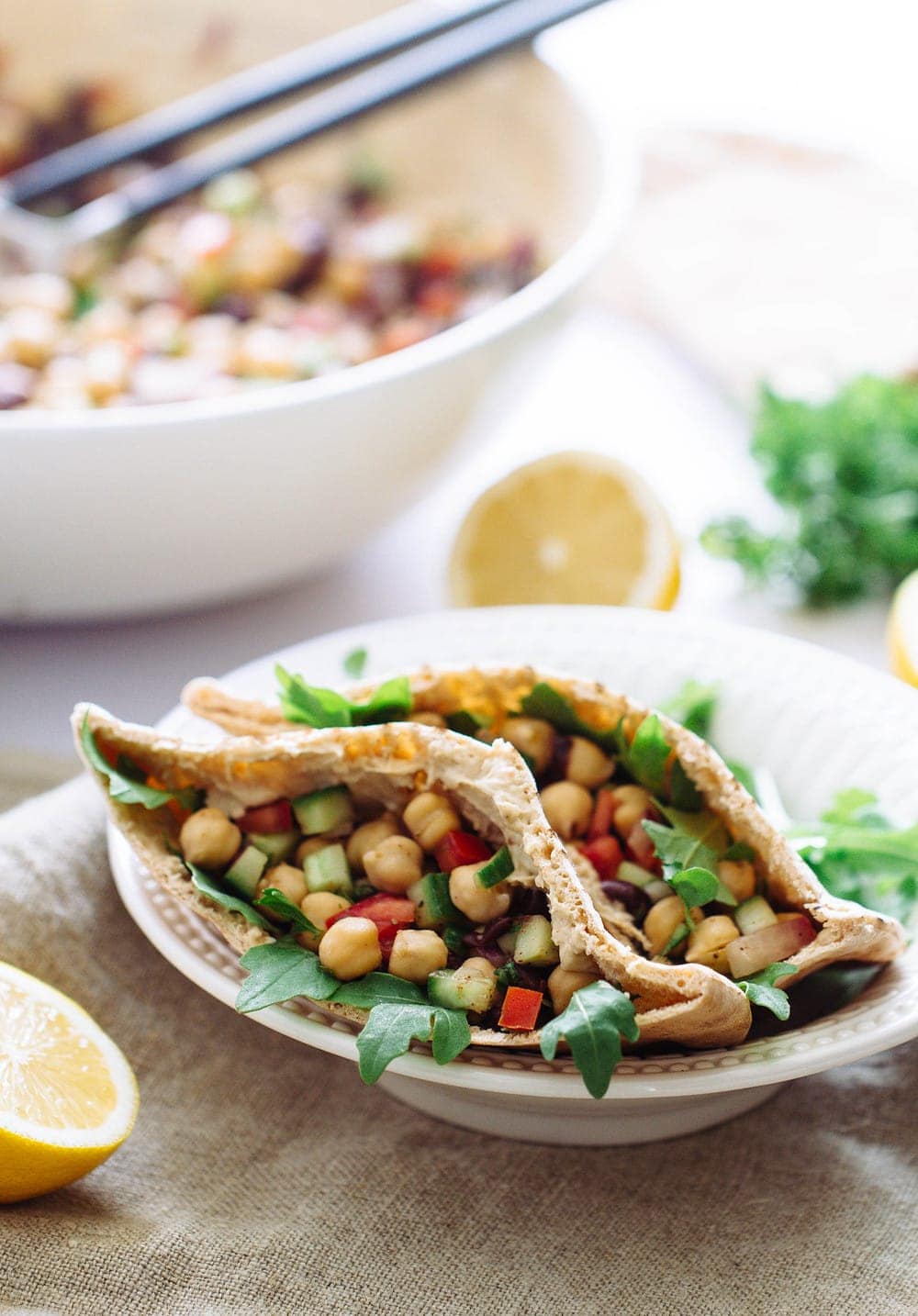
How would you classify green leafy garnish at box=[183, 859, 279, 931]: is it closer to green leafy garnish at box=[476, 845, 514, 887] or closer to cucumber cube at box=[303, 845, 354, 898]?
cucumber cube at box=[303, 845, 354, 898]

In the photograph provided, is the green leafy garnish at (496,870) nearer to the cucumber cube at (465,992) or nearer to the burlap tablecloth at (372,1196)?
the cucumber cube at (465,992)

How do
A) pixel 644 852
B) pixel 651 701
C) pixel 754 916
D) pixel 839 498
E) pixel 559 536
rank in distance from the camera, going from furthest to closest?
pixel 839 498 → pixel 559 536 → pixel 651 701 → pixel 644 852 → pixel 754 916

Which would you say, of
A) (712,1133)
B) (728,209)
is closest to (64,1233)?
(712,1133)

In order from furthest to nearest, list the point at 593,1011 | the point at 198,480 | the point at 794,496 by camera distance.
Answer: the point at 794,496 → the point at 198,480 → the point at 593,1011

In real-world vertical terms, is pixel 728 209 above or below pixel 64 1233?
above

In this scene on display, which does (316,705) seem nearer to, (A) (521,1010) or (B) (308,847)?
(B) (308,847)

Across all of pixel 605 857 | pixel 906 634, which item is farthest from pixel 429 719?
pixel 906 634

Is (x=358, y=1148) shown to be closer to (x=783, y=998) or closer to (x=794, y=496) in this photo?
(x=783, y=998)

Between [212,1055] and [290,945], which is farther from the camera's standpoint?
[212,1055]
